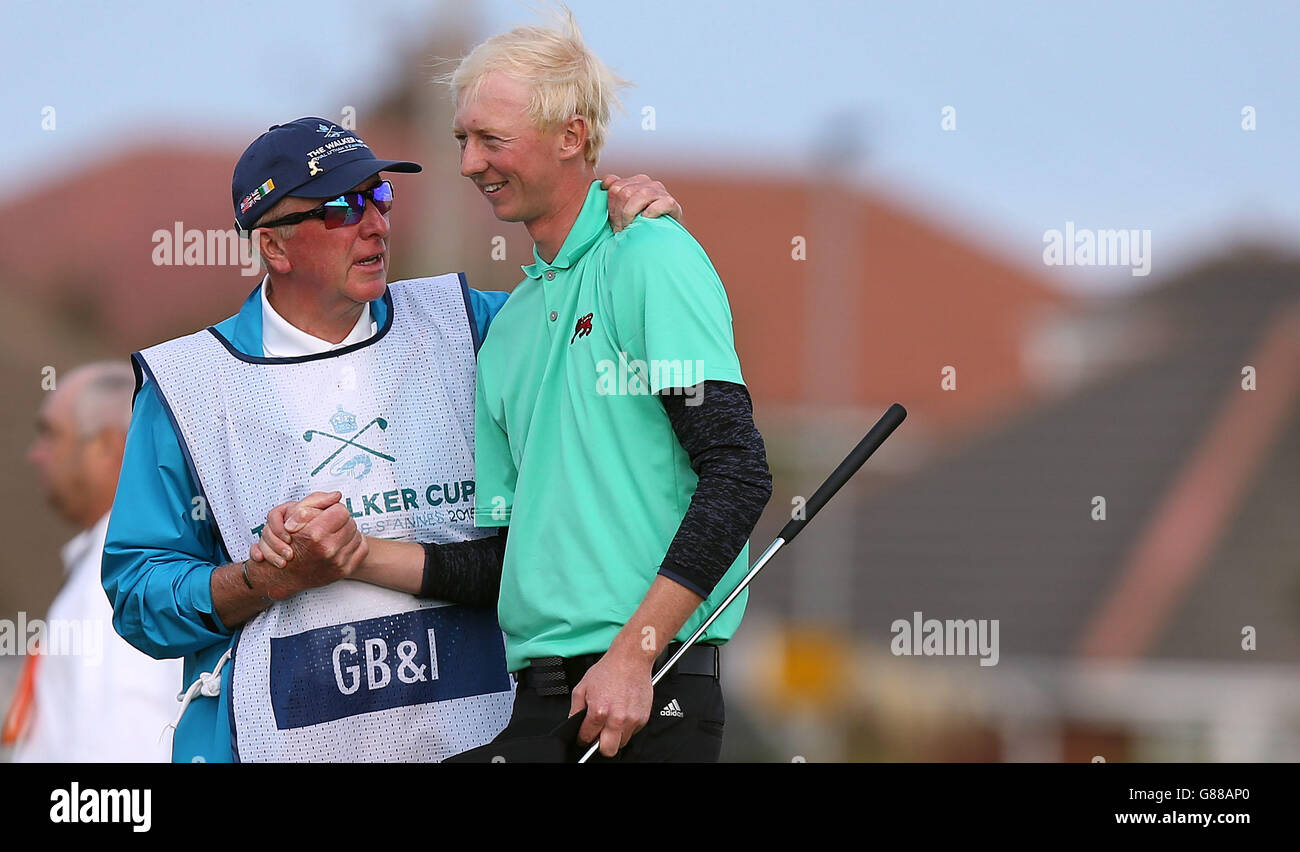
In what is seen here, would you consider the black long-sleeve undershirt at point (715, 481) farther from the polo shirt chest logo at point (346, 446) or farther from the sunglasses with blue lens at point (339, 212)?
the sunglasses with blue lens at point (339, 212)

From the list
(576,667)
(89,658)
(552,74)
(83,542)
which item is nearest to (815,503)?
(576,667)

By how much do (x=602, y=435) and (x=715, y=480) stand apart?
27cm

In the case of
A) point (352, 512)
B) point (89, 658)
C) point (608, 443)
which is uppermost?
point (608, 443)

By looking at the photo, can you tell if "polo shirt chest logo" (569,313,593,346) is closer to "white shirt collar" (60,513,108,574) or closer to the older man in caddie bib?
the older man in caddie bib

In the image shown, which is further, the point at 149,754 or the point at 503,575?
the point at 149,754

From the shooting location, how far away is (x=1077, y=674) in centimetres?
2411

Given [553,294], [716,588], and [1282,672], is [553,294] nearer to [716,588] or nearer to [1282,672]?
[716,588]

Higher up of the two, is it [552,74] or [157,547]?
[552,74]

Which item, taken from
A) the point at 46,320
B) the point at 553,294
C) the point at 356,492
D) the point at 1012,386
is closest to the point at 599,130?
the point at 553,294

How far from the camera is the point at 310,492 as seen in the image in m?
3.74

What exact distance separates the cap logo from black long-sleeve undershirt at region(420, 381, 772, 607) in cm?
110

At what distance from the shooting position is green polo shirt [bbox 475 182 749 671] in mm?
3279

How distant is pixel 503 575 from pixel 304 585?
1.43ft

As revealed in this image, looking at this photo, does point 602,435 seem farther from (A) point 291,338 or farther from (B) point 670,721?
(A) point 291,338
